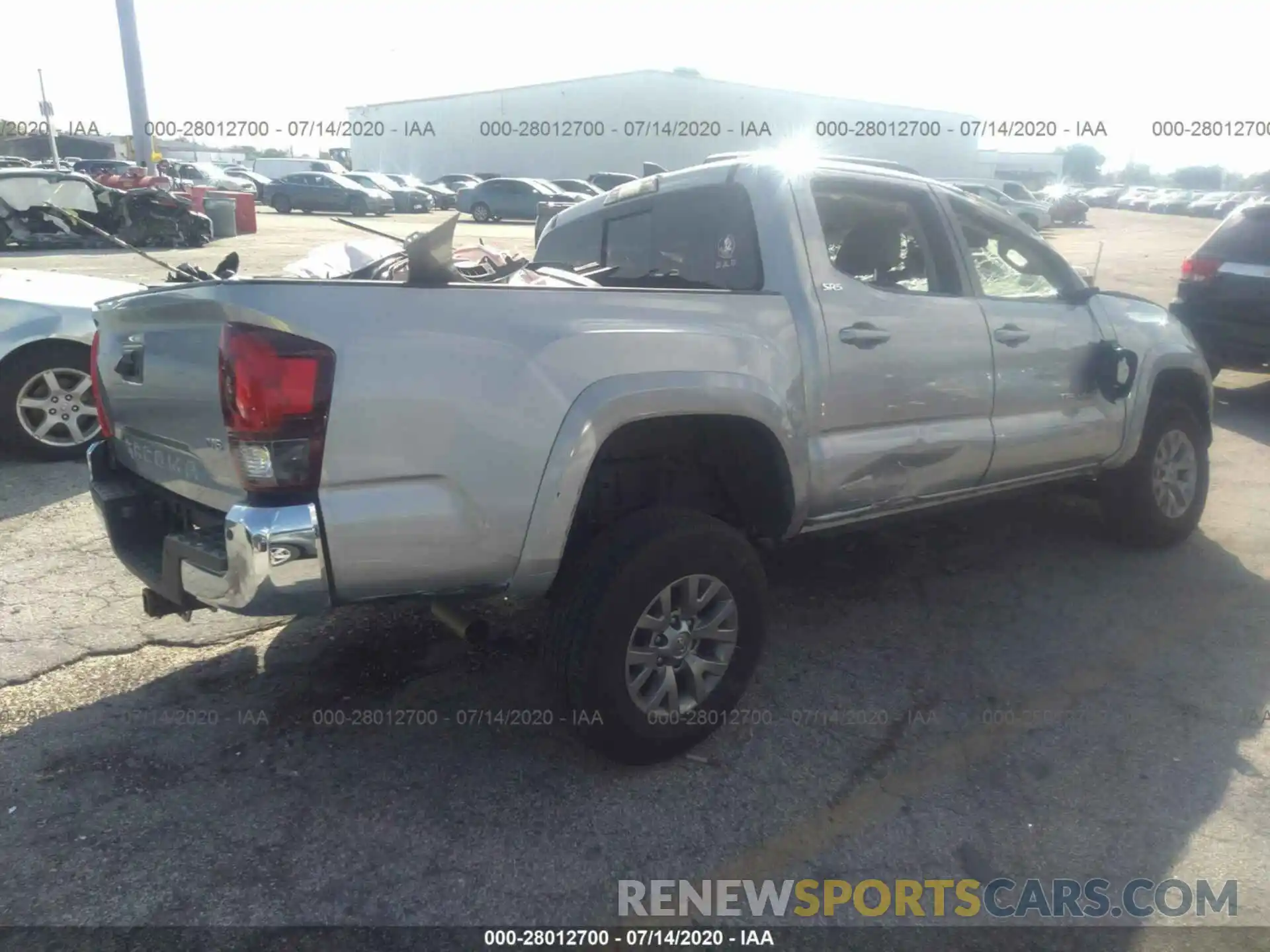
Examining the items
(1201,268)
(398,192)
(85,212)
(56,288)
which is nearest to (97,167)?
(398,192)

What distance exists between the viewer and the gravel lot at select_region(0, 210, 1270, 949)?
2479 millimetres

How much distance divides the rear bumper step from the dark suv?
7579mm

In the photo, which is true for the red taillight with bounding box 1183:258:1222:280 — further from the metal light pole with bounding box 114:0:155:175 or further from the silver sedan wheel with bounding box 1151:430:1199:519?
the metal light pole with bounding box 114:0:155:175

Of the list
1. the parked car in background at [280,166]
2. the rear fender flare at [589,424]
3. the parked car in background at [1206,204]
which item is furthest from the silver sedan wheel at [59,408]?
the parked car in background at [1206,204]

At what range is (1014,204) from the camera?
91.2 feet

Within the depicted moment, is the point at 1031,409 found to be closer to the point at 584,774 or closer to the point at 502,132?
the point at 584,774

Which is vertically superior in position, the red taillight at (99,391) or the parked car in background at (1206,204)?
the red taillight at (99,391)

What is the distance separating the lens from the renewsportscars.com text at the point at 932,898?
7.93 ft

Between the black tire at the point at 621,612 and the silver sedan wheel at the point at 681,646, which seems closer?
the black tire at the point at 621,612

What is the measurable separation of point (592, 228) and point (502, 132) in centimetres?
5290

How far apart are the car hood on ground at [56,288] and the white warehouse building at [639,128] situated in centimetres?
4462

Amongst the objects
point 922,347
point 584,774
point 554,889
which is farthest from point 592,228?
point 554,889

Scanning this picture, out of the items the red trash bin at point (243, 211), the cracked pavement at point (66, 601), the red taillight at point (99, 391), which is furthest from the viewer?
the red trash bin at point (243, 211)

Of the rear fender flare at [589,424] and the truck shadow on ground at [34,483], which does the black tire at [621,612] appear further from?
the truck shadow on ground at [34,483]
